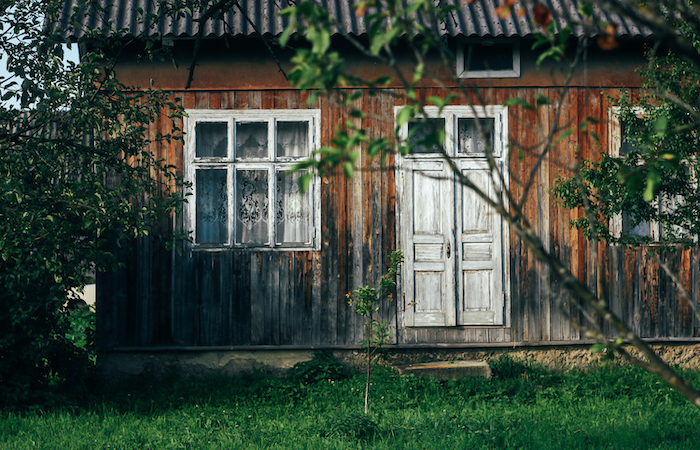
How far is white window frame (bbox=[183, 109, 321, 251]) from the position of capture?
25.2 feet

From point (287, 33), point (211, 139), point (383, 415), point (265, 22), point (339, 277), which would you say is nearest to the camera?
point (287, 33)

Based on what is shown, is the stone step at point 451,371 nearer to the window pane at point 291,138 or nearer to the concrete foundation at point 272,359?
the concrete foundation at point 272,359

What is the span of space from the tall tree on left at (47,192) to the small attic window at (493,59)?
377 cm

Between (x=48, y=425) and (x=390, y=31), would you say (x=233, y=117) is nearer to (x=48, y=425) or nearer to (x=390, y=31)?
(x=48, y=425)

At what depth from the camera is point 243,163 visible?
775 centimetres

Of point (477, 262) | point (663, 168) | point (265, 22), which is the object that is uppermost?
point (265, 22)

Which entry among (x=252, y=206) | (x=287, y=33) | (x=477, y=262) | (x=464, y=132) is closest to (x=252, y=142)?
(x=252, y=206)

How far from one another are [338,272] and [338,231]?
0.51 meters

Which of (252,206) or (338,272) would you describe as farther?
(252,206)

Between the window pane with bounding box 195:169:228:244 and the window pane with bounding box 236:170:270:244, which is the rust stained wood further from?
the window pane with bounding box 195:169:228:244

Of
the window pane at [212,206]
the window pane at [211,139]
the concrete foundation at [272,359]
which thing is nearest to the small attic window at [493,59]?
the window pane at [211,139]

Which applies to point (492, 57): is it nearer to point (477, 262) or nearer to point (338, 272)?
point (477, 262)

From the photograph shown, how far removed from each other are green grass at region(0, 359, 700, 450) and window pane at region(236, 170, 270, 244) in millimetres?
1731

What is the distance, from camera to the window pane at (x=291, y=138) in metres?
7.82
